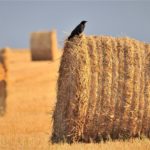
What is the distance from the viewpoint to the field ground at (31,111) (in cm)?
940

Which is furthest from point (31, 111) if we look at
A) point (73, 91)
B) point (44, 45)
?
point (73, 91)

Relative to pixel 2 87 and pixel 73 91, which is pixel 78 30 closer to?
pixel 73 91

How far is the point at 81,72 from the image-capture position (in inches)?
395

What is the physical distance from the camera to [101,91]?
10.1 m

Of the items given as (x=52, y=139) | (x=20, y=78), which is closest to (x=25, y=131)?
(x=52, y=139)

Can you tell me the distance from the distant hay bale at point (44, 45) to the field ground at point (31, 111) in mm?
750

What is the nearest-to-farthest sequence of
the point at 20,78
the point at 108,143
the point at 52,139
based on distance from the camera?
the point at 108,143
the point at 52,139
the point at 20,78

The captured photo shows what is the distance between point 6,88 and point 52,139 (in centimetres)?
903

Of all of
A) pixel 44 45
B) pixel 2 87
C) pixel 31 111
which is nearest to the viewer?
pixel 2 87

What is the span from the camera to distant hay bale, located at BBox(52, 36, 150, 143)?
10078mm

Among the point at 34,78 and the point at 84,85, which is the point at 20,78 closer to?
the point at 34,78

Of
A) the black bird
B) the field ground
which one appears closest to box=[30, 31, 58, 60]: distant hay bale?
the field ground

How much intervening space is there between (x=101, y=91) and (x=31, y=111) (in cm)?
961

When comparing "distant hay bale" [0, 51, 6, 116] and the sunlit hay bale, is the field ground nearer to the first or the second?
"distant hay bale" [0, 51, 6, 116]
